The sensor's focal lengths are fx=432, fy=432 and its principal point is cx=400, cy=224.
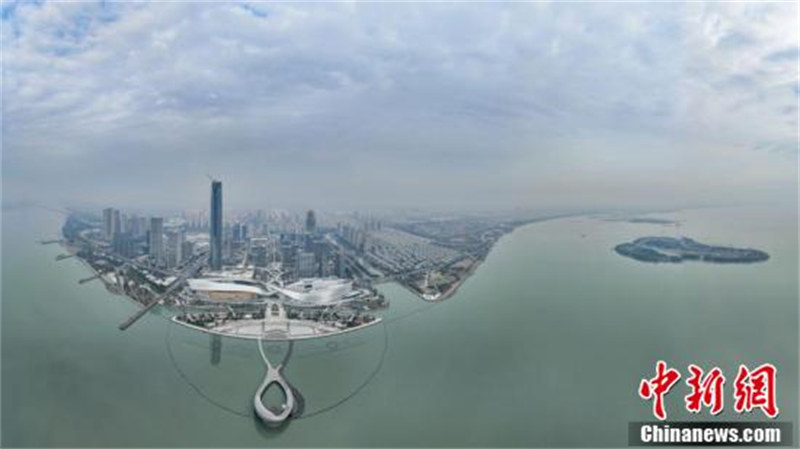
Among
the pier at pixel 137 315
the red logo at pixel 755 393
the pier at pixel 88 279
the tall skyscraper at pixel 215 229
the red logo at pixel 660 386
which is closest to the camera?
the red logo at pixel 755 393

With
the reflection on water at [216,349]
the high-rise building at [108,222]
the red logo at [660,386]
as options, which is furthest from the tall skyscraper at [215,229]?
the red logo at [660,386]

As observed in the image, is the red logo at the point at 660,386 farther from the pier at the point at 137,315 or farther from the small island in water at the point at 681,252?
the pier at the point at 137,315

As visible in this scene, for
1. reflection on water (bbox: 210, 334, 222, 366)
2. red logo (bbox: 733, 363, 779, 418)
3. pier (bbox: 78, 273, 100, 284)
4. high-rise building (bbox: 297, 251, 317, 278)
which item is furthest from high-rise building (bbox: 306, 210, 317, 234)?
red logo (bbox: 733, 363, 779, 418)

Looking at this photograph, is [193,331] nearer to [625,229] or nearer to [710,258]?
[625,229]

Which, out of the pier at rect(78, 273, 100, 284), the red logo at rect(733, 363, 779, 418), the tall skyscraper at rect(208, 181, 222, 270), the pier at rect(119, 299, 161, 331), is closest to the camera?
the red logo at rect(733, 363, 779, 418)

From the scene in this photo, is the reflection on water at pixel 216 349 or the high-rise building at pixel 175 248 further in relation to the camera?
the high-rise building at pixel 175 248

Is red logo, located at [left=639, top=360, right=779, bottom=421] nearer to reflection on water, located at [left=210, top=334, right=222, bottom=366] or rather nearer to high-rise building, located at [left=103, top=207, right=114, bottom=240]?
reflection on water, located at [left=210, top=334, right=222, bottom=366]
